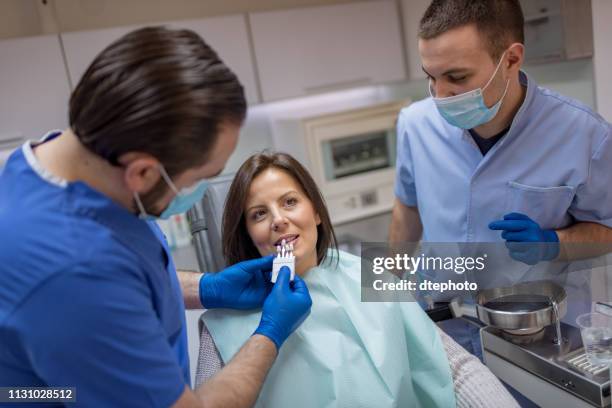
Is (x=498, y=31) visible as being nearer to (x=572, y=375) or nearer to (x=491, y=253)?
(x=491, y=253)

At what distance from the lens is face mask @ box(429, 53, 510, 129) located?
4.25ft

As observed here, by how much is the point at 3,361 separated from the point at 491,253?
3.55 ft

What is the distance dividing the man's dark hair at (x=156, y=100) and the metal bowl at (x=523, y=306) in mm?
743

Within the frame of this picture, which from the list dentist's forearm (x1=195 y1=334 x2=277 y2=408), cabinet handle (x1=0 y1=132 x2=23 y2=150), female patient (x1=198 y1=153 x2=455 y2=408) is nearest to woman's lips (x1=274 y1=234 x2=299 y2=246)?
female patient (x1=198 y1=153 x2=455 y2=408)

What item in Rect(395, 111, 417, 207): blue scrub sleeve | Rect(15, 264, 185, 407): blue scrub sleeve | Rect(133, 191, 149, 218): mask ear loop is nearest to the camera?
Rect(15, 264, 185, 407): blue scrub sleeve

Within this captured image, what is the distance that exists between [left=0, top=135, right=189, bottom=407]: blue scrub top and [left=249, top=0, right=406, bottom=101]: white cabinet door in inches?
74.6

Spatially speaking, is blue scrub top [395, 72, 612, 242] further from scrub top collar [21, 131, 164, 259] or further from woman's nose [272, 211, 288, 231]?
scrub top collar [21, 131, 164, 259]

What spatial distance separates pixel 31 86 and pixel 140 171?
1.84m

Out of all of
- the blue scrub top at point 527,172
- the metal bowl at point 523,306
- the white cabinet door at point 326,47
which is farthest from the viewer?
the white cabinet door at point 326,47

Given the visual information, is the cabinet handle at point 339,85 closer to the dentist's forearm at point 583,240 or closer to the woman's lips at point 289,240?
the woman's lips at point 289,240

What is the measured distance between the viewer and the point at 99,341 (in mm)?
705

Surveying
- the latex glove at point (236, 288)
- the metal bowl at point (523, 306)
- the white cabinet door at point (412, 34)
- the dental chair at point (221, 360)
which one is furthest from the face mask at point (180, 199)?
the white cabinet door at point (412, 34)

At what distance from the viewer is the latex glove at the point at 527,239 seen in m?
1.25

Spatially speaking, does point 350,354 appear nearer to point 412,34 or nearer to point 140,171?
point 140,171
